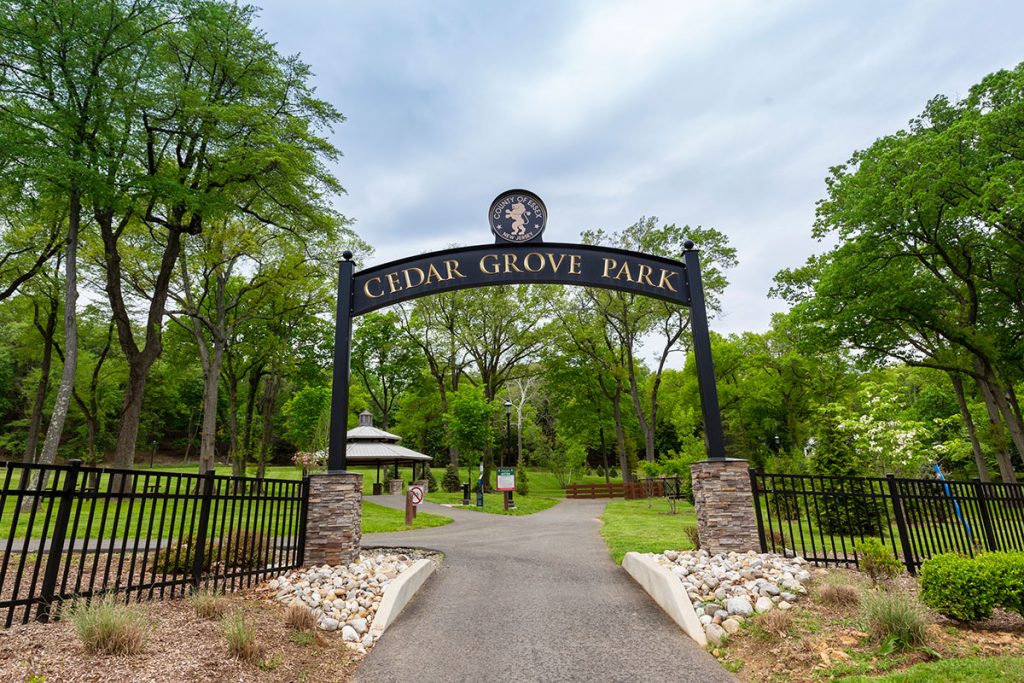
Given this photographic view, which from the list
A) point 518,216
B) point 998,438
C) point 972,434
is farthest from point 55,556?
point 972,434

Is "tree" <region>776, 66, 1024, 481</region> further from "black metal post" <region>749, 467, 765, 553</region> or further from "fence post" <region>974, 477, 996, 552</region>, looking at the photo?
"black metal post" <region>749, 467, 765, 553</region>

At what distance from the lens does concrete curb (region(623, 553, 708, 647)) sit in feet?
18.4

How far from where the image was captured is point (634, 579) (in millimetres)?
7918

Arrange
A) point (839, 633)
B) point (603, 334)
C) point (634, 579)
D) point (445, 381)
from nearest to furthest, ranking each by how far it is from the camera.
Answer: point (839, 633)
point (634, 579)
point (603, 334)
point (445, 381)

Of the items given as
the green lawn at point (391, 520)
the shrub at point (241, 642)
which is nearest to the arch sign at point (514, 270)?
the shrub at point (241, 642)

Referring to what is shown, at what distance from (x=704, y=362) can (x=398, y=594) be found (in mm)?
6038

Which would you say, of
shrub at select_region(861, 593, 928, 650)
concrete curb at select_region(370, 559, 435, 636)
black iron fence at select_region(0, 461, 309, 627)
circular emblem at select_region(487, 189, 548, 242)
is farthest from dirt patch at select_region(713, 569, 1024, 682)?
circular emblem at select_region(487, 189, 548, 242)

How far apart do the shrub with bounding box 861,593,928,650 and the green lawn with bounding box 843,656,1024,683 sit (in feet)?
1.22

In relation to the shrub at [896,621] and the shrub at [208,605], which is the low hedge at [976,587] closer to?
the shrub at [896,621]

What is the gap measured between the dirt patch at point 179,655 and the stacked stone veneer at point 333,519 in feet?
6.54

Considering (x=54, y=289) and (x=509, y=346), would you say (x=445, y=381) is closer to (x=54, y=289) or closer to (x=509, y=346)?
(x=509, y=346)

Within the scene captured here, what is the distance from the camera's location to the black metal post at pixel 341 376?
846 cm

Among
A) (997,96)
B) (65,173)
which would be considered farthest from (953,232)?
(65,173)

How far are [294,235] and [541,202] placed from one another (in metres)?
15.3
